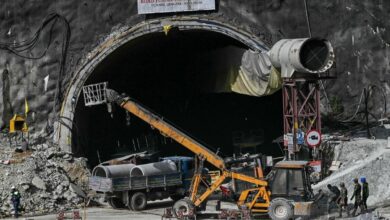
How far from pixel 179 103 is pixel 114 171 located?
65.5ft

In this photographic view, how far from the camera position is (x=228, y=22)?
4481cm

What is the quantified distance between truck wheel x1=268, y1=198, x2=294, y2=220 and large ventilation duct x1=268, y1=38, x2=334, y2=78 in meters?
8.50

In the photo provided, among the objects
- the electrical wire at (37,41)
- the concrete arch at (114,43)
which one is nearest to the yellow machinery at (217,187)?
the concrete arch at (114,43)

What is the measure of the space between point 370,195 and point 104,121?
21893mm

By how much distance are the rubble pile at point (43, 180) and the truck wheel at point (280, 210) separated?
11885 mm

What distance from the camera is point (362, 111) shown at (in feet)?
143

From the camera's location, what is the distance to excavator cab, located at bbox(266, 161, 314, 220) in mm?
30906

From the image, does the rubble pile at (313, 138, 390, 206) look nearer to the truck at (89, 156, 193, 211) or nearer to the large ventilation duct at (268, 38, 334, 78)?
the large ventilation duct at (268, 38, 334, 78)

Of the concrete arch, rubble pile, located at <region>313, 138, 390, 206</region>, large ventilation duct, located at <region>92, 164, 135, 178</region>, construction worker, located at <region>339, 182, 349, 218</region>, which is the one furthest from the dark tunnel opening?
construction worker, located at <region>339, 182, 349, 218</region>

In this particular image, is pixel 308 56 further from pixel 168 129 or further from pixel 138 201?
pixel 138 201

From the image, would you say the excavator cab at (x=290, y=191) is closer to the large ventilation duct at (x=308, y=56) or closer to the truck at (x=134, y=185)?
the large ventilation duct at (x=308, y=56)

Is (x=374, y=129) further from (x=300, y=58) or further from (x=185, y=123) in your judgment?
(x=185, y=123)

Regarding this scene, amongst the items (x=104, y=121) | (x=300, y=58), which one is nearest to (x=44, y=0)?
(x=104, y=121)

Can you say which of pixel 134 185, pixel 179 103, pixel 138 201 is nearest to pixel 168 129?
pixel 134 185
